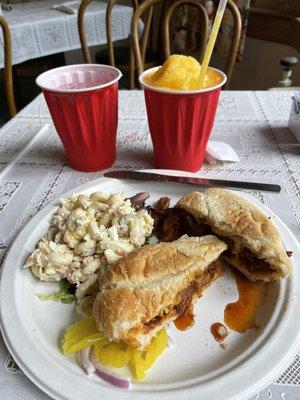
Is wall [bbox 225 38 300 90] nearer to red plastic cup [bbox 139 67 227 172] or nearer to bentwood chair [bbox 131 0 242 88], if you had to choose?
bentwood chair [bbox 131 0 242 88]

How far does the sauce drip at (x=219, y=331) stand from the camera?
2.05 ft

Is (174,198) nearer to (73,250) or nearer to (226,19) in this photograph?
(73,250)

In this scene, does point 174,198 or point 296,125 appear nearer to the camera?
point 174,198

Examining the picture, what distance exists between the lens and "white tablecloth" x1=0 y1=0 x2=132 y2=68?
2.67m

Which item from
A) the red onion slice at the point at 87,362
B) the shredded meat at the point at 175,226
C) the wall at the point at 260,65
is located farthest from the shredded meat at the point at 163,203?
the wall at the point at 260,65

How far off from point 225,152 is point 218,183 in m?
0.20

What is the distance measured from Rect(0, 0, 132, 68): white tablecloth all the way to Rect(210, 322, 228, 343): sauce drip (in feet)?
8.52

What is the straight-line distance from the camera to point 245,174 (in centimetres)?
103

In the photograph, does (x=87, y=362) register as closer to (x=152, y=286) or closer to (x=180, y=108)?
(x=152, y=286)

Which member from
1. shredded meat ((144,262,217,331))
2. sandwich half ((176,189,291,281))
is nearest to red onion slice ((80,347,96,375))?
shredded meat ((144,262,217,331))

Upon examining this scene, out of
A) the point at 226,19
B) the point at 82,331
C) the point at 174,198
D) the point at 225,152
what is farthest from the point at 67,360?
the point at 226,19

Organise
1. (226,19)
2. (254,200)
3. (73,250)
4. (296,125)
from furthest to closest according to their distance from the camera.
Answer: (226,19) → (296,125) → (254,200) → (73,250)

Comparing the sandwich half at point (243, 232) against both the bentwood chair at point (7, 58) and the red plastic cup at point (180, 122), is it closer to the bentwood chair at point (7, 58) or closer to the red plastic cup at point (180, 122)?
the red plastic cup at point (180, 122)

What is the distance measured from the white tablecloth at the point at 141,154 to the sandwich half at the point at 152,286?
181mm
